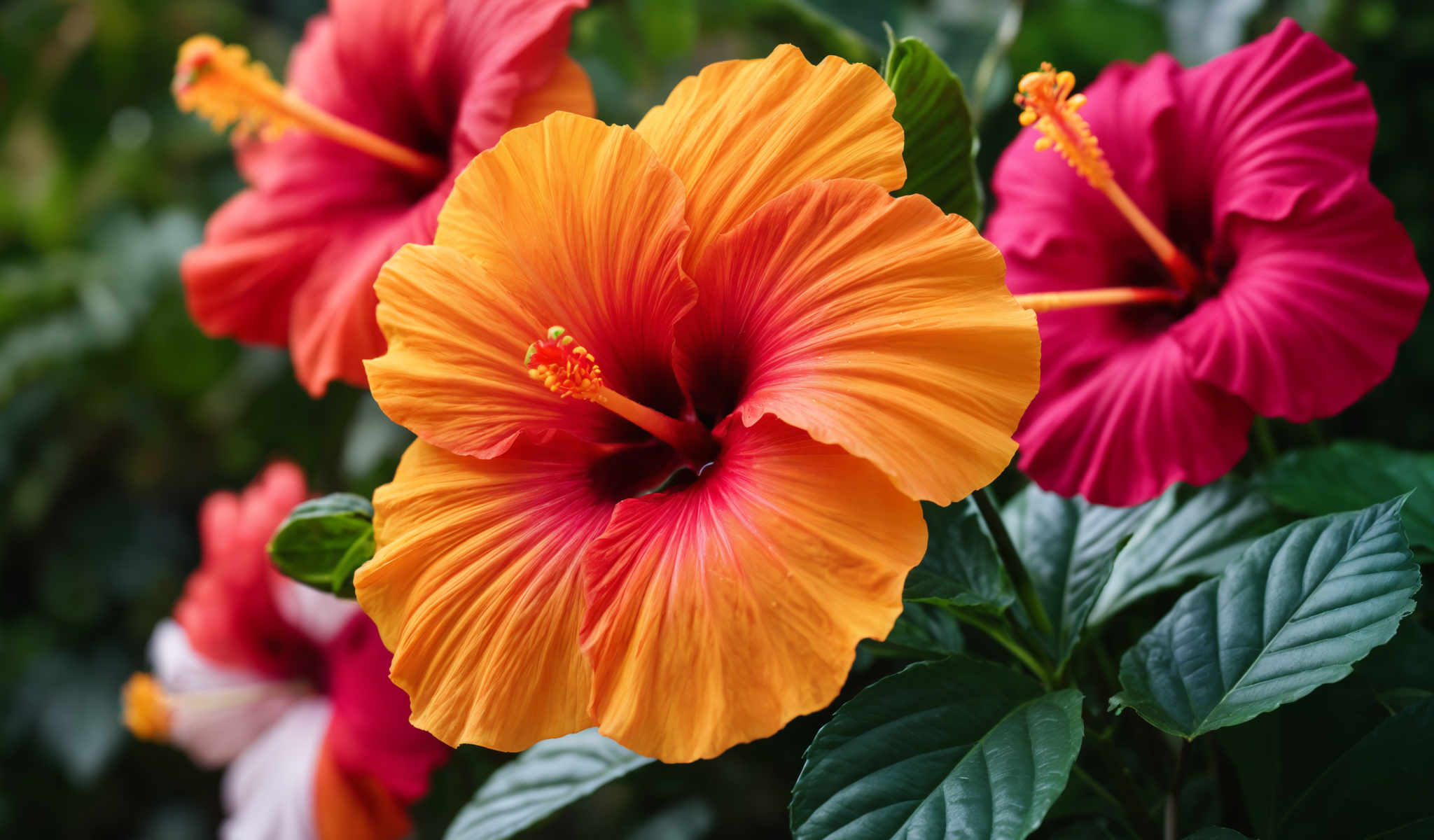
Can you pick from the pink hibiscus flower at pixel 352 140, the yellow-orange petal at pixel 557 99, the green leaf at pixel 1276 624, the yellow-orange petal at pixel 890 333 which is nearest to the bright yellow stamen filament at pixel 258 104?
the pink hibiscus flower at pixel 352 140

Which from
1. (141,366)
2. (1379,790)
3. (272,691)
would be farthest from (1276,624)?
(141,366)

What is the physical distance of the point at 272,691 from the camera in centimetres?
102

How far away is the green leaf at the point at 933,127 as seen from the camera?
57 cm

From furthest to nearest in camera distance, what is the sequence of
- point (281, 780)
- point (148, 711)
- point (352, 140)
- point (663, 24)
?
point (663, 24) → point (148, 711) → point (281, 780) → point (352, 140)

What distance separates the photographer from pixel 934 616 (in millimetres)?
667

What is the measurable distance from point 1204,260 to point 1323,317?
5.9 inches

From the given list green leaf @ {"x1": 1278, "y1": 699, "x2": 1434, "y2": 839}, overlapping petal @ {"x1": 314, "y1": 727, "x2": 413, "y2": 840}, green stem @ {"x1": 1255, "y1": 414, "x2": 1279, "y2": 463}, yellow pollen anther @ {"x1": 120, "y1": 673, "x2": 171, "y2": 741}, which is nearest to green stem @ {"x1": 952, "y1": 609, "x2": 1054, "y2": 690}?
green leaf @ {"x1": 1278, "y1": 699, "x2": 1434, "y2": 839}

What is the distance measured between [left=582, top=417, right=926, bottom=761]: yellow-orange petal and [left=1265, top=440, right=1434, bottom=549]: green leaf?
32 cm

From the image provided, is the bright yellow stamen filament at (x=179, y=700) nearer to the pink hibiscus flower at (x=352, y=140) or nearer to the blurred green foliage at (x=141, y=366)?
the blurred green foliage at (x=141, y=366)

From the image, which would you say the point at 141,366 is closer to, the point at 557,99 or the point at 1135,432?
the point at 557,99

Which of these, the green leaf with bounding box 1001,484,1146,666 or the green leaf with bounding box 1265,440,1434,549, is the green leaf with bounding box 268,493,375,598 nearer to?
the green leaf with bounding box 1001,484,1146,666

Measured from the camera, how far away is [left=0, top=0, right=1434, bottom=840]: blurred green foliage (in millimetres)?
1116

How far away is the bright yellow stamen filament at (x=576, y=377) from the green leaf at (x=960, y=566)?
0.16m

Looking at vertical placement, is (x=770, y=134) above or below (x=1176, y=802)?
above
